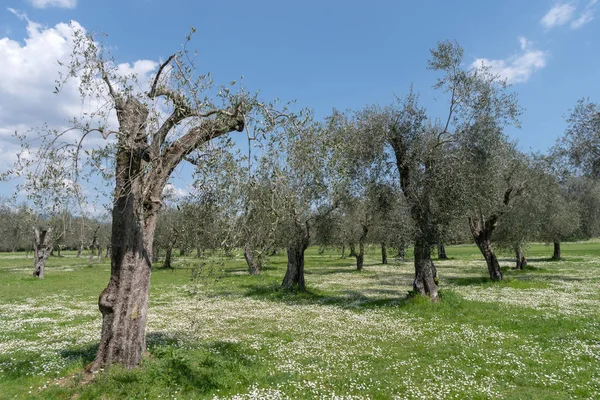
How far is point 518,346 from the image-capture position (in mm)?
13516

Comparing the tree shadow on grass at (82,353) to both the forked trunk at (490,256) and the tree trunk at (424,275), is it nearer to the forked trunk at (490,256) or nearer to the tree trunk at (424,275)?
the tree trunk at (424,275)

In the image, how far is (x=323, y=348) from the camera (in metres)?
13.6

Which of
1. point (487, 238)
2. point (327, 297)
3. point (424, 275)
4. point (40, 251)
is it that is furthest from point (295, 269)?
point (40, 251)

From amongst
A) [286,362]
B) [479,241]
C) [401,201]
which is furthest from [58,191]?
[479,241]

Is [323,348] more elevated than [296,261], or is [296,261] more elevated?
[296,261]

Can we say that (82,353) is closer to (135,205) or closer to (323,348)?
(135,205)

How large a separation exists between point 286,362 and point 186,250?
15.0 ft

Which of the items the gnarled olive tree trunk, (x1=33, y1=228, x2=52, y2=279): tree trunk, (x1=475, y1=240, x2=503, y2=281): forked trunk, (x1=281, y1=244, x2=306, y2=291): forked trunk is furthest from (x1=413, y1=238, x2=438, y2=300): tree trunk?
(x1=33, y1=228, x2=52, y2=279): tree trunk

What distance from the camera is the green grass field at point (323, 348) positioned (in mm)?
9828

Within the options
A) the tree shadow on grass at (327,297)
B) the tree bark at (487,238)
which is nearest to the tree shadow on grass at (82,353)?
the tree shadow on grass at (327,297)

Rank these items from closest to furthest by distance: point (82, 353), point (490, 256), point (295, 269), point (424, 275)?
point (82, 353) → point (424, 275) → point (295, 269) → point (490, 256)

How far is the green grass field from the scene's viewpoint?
983cm

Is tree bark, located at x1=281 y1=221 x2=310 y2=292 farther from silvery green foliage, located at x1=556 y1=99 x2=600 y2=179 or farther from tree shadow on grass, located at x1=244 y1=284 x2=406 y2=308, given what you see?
silvery green foliage, located at x1=556 y1=99 x2=600 y2=179

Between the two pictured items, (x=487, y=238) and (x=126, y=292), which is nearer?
(x=126, y=292)
